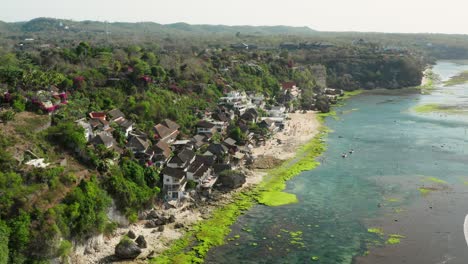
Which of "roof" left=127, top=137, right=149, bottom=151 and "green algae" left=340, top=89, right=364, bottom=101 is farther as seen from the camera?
"green algae" left=340, top=89, right=364, bottom=101

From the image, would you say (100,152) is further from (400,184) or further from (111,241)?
(400,184)

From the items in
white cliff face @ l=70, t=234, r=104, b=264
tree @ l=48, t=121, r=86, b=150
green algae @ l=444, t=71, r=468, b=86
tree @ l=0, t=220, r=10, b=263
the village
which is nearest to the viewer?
tree @ l=0, t=220, r=10, b=263

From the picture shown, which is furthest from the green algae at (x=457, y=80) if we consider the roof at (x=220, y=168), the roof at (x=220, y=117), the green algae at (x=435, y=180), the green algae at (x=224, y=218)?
the roof at (x=220, y=168)

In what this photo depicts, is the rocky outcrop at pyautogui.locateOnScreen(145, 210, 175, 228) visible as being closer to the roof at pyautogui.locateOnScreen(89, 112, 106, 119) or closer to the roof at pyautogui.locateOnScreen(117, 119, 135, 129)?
the roof at pyautogui.locateOnScreen(117, 119, 135, 129)

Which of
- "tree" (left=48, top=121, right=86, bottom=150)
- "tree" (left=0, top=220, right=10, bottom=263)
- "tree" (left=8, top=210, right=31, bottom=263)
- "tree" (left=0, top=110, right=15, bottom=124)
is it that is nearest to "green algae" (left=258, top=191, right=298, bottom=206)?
"tree" (left=48, top=121, right=86, bottom=150)

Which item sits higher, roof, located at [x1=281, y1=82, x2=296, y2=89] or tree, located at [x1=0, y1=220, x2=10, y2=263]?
roof, located at [x1=281, y1=82, x2=296, y2=89]

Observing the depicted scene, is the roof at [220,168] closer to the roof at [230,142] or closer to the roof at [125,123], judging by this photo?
the roof at [230,142]
